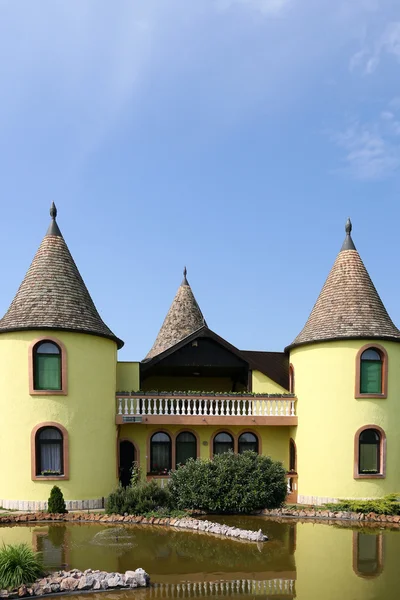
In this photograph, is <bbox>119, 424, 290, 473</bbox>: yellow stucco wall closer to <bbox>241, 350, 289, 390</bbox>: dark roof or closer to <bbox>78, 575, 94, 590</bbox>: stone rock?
<bbox>241, 350, 289, 390</bbox>: dark roof

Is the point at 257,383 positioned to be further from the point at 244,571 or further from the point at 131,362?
the point at 244,571

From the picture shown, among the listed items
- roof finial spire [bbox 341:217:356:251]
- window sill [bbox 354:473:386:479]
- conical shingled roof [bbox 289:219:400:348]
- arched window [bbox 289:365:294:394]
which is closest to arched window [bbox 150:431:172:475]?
arched window [bbox 289:365:294:394]

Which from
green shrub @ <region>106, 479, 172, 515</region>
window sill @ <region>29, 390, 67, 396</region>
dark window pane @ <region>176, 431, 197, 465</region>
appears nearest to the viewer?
green shrub @ <region>106, 479, 172, 515</region>

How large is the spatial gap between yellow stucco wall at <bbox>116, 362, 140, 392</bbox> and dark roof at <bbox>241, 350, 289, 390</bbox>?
435 centimetres

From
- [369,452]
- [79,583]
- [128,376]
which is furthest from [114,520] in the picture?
[369,452]

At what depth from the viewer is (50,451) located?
67.3 feet

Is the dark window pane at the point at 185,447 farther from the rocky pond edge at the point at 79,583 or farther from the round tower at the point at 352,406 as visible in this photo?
the rocky pond edge at the point at 79,583

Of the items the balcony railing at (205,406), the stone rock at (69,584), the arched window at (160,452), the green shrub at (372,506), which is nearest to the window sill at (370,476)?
Result: the green shrub at (372,506)

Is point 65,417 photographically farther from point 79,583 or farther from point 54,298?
point 79,583

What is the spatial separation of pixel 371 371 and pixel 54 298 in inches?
454

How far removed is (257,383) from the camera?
80.0ft

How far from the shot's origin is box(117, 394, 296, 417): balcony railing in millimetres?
22500

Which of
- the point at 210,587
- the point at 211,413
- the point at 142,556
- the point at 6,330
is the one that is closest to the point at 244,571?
the point at 210,587

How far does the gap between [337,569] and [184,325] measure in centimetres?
1779
